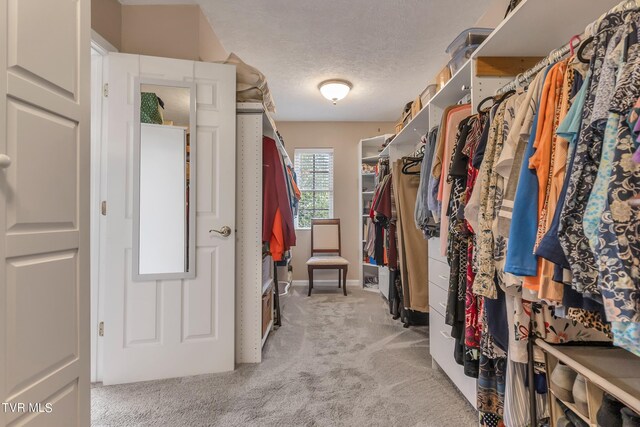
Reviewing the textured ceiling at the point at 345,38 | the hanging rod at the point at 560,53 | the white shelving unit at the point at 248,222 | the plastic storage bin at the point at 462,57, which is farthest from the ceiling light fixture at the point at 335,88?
the hanging rod at the point at 560,53

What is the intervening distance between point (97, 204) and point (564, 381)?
235 cm

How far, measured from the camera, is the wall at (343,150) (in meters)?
4.55

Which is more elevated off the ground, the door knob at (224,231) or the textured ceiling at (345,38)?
the textured ceiling at (345,38)

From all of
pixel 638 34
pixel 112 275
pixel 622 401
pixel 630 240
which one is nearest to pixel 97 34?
pixel 112 275

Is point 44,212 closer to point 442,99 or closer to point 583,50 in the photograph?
point 583,50

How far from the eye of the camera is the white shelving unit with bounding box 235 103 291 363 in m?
2.00

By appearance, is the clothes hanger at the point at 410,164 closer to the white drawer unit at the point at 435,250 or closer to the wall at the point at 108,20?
the white drawer unit at the point at 435,250

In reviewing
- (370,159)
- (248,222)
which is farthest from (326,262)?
(248,222)

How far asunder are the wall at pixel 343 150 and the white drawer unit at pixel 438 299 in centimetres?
266

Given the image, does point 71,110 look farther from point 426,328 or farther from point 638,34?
point 426,328

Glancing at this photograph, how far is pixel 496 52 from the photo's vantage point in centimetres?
131

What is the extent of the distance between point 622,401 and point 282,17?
8.55 feet

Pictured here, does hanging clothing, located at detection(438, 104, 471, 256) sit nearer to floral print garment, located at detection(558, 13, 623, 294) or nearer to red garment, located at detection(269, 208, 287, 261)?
floral print garment, located at detection(558, 13, 623, 294)

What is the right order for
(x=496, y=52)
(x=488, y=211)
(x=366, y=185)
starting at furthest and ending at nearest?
(x=366, y=185)
(x=496, y=52)
(x=488, y=211)
